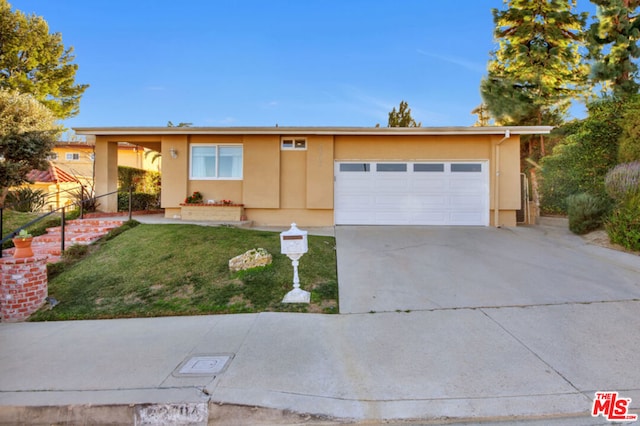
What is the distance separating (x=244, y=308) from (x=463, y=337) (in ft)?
9.50

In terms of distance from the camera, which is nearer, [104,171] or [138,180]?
[104,171]

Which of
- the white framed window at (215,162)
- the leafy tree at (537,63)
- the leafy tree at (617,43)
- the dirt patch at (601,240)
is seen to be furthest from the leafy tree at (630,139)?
the white framed window at (215,162)

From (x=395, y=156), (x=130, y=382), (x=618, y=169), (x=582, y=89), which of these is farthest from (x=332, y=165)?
(x=582, y=89)

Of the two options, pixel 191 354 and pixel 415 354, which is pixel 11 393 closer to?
pixel 191 354

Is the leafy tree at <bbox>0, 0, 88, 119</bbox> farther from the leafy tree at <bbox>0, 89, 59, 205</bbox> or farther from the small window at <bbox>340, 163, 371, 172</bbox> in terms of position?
the small window at <bbox>340, 163, 371, 172</bbox>

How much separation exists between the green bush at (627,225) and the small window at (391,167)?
5.44 metres

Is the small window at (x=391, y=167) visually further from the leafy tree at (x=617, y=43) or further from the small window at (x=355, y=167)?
the leafy tree at (x=617, y=43)

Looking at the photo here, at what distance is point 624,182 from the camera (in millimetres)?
7668

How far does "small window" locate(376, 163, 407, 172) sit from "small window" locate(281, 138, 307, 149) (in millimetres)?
2663

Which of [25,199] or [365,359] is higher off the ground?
[25,199]

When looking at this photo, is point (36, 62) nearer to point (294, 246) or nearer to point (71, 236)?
point (71, 236)

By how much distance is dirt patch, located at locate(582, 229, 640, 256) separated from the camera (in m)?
7.22

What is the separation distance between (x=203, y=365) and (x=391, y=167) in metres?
8.96

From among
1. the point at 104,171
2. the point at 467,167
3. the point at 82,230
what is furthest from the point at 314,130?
the point at 104,171
